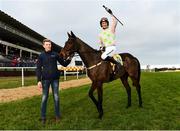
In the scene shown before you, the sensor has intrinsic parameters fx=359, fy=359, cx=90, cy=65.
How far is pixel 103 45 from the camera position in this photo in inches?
372

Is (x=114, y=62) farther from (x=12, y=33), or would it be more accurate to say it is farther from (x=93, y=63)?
(x=12, y=33)

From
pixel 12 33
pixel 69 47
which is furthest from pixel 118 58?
pixel 12 33

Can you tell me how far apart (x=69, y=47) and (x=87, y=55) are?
2.15 feet

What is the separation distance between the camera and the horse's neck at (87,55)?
9.29 metres

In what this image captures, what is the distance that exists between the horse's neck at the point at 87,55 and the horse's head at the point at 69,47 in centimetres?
22

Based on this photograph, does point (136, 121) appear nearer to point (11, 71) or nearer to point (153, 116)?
point (153, 116)

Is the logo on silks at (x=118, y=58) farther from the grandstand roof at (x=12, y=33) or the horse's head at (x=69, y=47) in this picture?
the grandstand roof at (x=12, y=33)

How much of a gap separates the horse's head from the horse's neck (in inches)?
8.6

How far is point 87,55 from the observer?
9375 millimetres

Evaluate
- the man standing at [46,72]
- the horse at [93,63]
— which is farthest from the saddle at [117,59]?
the man standing at [46,72]

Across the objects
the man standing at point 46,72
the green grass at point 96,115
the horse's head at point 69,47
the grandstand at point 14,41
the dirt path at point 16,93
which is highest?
the grandstand at point 14,41

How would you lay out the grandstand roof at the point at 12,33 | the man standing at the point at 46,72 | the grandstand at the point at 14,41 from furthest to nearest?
the grandstand roof at the point at 12,33
the grandstand at the point at 14,41
the man standing at the point at 46,72

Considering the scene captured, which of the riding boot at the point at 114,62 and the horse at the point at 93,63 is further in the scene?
the riding boot at the point at 114,62

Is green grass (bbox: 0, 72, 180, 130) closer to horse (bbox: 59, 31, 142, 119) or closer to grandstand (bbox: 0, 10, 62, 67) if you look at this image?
horse (bbox: 59, 31, 142, 119)
